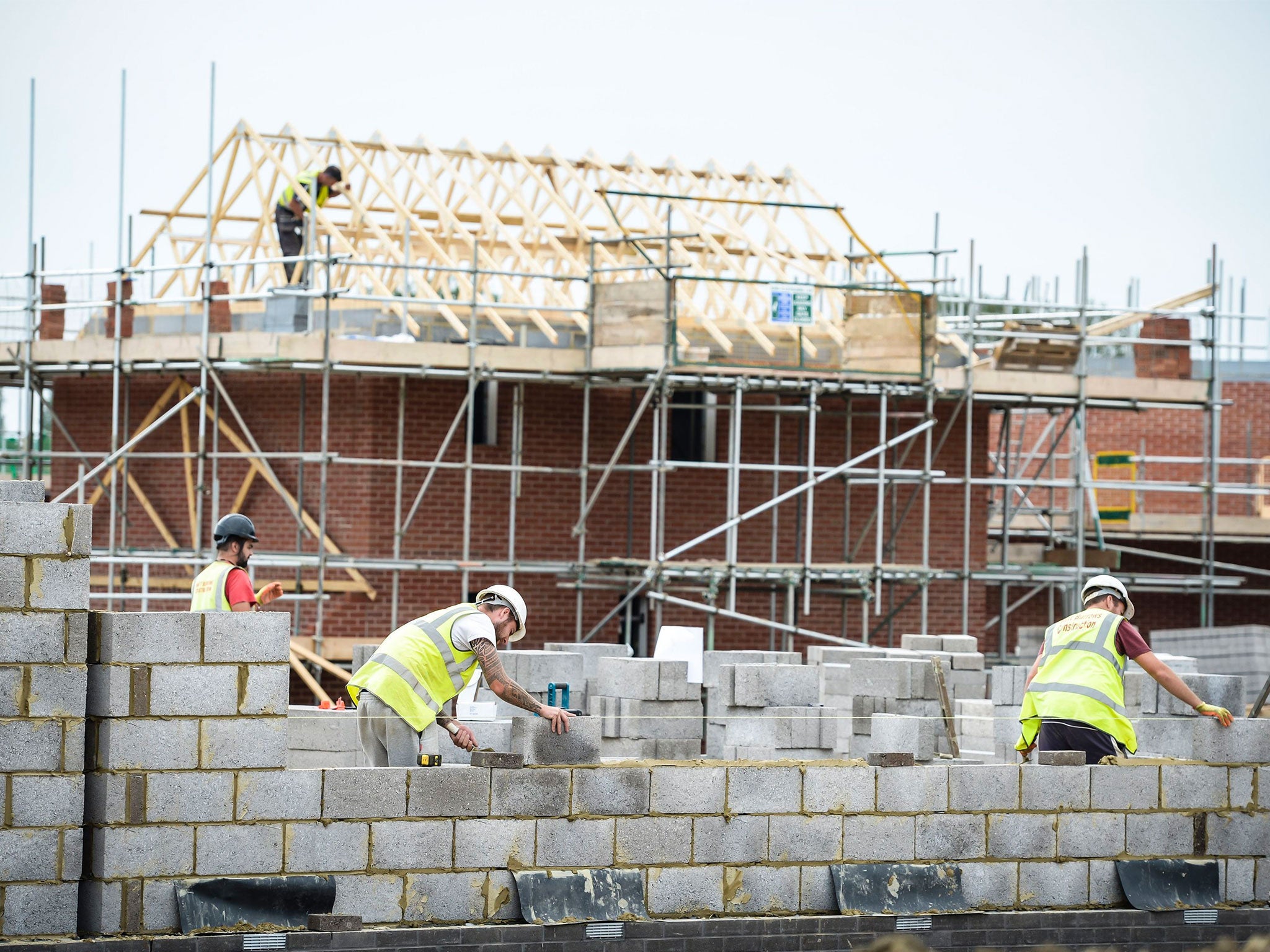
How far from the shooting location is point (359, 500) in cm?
1977

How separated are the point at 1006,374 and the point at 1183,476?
432 inches

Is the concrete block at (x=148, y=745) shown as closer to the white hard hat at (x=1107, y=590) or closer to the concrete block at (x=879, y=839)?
the concrete block at (x=879, y=839)

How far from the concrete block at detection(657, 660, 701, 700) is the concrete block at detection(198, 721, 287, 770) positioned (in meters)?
4.35

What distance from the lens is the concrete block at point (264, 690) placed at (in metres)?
8.52

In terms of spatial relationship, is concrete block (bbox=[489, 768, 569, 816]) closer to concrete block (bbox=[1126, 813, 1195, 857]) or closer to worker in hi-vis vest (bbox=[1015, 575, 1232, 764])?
worker in hi-vis vest (bbox=[1015, 575, 1232, 764])

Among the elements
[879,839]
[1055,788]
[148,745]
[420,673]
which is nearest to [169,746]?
[148,745]

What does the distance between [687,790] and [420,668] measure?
146cm

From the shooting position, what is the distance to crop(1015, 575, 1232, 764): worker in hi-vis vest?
386 inches

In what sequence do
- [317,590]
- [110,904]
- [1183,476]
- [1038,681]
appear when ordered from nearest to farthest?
[110,904], [1038,681], [317,590], [1183,476]

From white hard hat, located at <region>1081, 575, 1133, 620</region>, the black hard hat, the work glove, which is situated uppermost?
the black hard hat

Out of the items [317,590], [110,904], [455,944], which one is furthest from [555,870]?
[317,590]

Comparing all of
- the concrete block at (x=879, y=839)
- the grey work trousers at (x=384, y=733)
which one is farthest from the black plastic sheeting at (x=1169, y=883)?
the grey work trousers at (x=384, y=733)

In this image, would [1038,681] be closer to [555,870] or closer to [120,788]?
[555,870]

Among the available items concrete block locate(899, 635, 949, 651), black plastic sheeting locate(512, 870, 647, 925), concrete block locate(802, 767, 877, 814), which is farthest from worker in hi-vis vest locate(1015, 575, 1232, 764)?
concrete block locate(899, 635, 949, 651)
